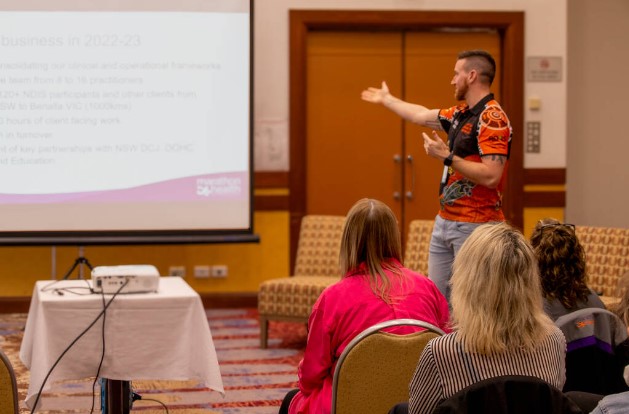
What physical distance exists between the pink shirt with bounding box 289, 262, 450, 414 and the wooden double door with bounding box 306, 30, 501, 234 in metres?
4.28

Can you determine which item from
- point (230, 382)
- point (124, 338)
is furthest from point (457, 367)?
point (230, 382)

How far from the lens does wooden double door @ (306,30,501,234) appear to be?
7016mm

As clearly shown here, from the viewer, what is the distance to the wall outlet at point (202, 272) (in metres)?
6.83

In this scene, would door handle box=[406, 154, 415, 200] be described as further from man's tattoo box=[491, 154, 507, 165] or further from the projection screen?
man's tattoo box=[491, 154, 507, 165]

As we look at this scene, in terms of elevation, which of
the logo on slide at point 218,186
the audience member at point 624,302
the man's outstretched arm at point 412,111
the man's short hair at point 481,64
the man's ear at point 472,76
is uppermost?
the man's short hair at point 481,64

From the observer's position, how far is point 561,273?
2.93 metres

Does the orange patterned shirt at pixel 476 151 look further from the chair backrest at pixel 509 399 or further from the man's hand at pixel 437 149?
the chair backrest at pixel 509 399

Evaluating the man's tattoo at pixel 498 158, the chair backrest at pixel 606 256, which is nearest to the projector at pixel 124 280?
the man's tattoo at pixel 498 158

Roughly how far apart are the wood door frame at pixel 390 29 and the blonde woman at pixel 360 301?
400cm

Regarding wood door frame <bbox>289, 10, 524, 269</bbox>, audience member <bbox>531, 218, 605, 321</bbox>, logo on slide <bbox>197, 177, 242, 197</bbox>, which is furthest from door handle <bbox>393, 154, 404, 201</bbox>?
audience member <bbox>531, 218, 605, 321</bbox>

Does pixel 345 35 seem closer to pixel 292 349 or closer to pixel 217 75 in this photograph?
pixel 217 75

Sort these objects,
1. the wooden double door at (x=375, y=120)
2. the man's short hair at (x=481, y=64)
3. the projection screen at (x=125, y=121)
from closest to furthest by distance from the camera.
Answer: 1. the man's short hair at (x=481, y=64)
2. the projection screen at (x=125, y=121)
3. the wooden double door at (x=375, y=120)

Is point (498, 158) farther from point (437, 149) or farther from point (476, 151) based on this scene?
point (437, 149)

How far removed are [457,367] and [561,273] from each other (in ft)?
3.15
